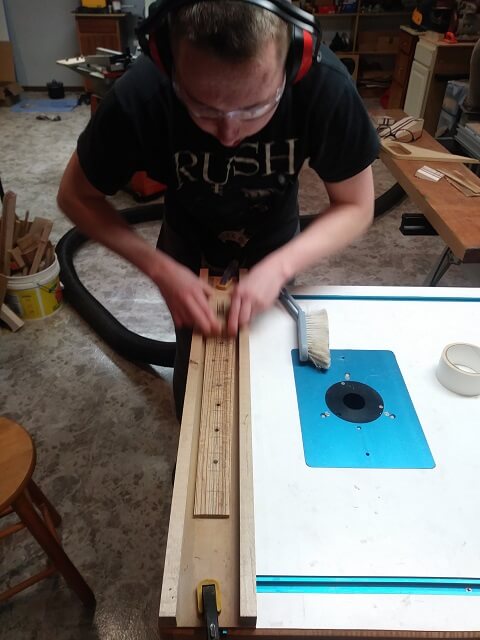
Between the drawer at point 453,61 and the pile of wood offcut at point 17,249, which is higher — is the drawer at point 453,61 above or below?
above

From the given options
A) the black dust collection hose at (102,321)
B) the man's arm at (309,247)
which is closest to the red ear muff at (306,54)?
the man's arm at (309,247)

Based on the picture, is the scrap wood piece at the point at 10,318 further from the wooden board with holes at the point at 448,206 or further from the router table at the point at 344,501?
the wooden board with holes at the point at 448,206

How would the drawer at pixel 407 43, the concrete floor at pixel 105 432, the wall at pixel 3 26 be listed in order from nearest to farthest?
the concrete floor at pixel 105 432 → the drawer at pixel 407 43 → the wall at pixel 3 26

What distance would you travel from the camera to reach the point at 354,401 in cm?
84

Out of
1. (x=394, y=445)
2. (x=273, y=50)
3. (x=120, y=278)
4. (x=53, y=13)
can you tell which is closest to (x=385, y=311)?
(x=394, y=445)

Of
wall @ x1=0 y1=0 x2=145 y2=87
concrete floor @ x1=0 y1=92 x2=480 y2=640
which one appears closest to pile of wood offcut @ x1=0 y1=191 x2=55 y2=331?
concrete floor @ x1=0 y1=92 x2=480 y2=640

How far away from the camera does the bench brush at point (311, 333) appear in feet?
2.95

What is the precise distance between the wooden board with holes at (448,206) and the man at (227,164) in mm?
657

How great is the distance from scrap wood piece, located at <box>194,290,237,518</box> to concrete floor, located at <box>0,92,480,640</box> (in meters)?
0.85

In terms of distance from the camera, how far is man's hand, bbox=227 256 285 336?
89 cm

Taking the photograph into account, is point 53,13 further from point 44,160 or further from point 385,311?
point 385,311

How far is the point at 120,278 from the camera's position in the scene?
2604 millimetres

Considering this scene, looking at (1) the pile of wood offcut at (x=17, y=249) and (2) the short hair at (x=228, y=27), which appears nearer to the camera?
(2) the short hair at (x=228, y=27)

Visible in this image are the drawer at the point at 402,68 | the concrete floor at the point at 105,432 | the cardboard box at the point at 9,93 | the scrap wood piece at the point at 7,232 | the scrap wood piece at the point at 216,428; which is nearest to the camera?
the scrap wood piece at the point at 216,428
